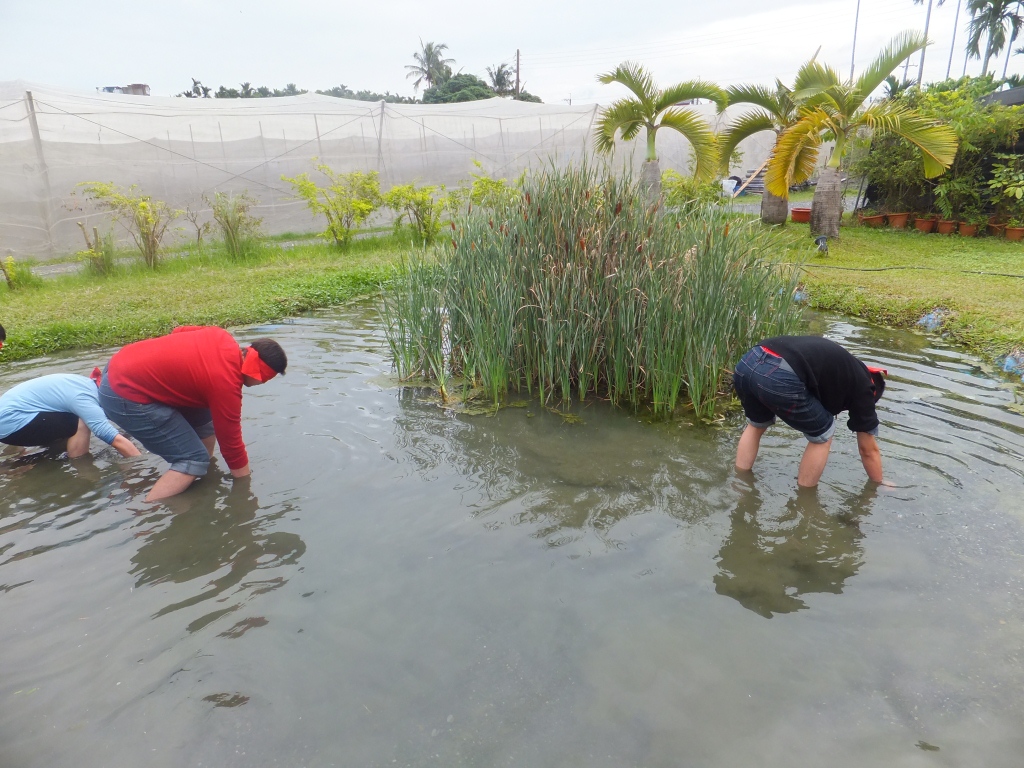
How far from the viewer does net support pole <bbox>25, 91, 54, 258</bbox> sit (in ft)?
38.7

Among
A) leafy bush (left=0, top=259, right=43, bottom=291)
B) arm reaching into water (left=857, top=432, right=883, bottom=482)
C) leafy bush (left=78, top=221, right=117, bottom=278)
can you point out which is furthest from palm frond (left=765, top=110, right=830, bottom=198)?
leafy bush (left=0, top=259, right=43, bottom=291)

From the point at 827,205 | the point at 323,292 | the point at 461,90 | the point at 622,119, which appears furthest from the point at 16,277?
the point at 461,90

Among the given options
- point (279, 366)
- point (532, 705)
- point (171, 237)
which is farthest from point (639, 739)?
point (171, 237)

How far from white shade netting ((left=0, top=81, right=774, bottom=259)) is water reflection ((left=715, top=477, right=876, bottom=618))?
→ 26.4 feet

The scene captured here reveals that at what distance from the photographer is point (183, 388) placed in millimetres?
3582

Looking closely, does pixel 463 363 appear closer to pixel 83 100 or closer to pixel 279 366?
pixel 279 366

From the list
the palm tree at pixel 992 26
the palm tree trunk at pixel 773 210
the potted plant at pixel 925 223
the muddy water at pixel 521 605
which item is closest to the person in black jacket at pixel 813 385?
the muddy water at pixel 521 605

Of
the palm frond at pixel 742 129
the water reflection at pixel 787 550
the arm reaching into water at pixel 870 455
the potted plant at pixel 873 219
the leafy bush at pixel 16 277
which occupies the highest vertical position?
the palm frond at pixel 742 129

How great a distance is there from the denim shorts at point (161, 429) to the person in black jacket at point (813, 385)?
124 inches

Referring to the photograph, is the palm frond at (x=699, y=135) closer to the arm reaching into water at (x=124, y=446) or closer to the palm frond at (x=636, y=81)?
the palm frond at (x=636, y=81)

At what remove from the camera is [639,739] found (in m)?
2.14

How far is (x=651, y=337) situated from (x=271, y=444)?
2.77 meters

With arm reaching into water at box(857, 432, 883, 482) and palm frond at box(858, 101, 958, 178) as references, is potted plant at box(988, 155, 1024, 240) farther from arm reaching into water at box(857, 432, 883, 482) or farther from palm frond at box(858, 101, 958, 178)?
arm reaching into water at box(857, 432, 883, 482)

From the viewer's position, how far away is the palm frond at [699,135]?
1143 centimetres
